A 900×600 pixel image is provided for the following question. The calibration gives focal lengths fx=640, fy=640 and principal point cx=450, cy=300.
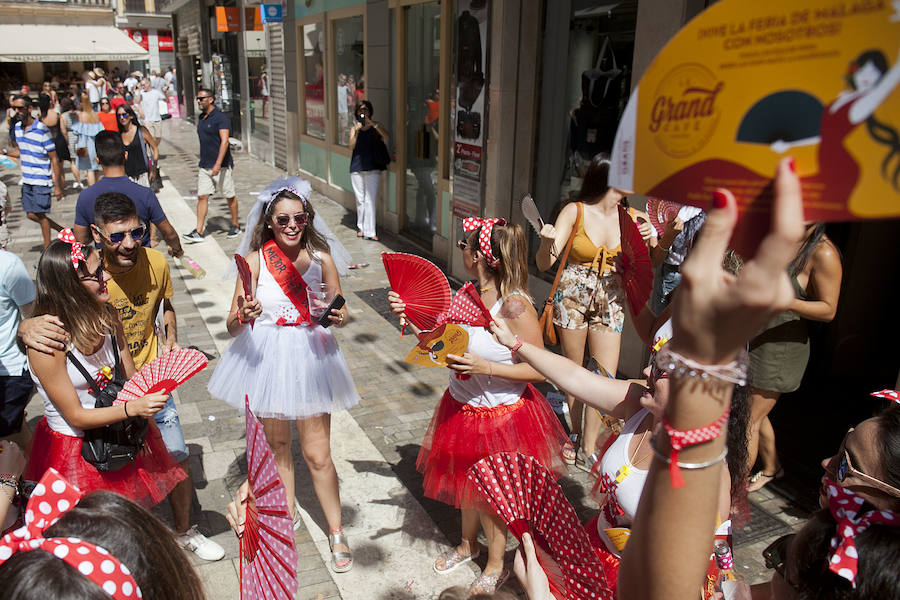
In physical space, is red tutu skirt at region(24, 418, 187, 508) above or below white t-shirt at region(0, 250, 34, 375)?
below

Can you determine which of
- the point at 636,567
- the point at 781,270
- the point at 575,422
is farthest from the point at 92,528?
the point at 575,422

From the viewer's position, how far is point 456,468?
3523 millimetres

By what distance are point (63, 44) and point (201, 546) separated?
39593 millimetres

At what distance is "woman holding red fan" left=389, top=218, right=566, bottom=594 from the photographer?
338 cm

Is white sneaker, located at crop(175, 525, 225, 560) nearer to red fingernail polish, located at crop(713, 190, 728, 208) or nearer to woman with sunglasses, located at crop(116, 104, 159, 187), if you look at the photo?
red fingernail polish, located at crop(713, 190, 728, 208)

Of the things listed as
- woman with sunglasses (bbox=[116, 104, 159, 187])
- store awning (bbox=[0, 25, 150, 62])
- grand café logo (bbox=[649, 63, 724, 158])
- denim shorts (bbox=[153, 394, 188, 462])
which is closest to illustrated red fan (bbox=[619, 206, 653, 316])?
grand café logo (bbox=[649, 63, 724, 158])

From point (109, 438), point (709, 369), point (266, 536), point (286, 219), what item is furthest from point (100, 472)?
point (709, 369)

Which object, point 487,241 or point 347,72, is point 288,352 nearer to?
point 487,241

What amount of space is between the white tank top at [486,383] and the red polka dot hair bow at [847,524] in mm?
2073

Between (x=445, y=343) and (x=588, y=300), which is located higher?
(x=445, y=343)

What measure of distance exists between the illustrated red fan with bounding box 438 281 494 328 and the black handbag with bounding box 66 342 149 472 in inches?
64.6

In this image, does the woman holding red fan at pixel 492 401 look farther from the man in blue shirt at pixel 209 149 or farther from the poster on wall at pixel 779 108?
the man in blue shirt at pixel 209 149

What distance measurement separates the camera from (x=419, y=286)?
3.66 meters

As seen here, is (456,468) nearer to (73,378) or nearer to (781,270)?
(73,378)
